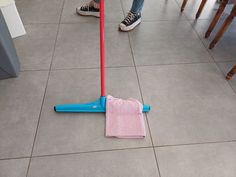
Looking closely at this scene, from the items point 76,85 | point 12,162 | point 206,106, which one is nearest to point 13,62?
point 76,85

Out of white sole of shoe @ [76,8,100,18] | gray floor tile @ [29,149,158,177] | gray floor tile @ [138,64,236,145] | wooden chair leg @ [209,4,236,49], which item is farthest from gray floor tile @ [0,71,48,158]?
wooden chair leg @ [209,4,236,49]

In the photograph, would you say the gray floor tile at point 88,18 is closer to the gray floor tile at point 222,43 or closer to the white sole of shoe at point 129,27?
the white sole of shoe at point 129,27

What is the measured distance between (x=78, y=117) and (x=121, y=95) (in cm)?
26

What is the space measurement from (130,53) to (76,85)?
446 mm

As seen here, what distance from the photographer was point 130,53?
4.64ft

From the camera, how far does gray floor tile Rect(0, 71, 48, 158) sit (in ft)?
3.12

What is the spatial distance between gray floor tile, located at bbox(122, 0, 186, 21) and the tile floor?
0.7 inches

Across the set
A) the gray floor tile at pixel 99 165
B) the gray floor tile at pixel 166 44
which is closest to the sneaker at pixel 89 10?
the gray floor tile at pixel 166 44

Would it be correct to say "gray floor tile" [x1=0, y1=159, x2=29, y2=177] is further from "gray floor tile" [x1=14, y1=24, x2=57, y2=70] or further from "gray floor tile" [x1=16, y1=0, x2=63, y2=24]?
"gray floor tile" [x1=16, y1=0, x2=63, y2=24]

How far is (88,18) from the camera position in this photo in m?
1.71

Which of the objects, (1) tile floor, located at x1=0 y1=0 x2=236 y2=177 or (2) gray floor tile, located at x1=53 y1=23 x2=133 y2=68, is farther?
(2) gray floor tile, located at x1=53 y1=23 x2=133 y2=68

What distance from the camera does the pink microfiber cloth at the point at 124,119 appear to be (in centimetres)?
98

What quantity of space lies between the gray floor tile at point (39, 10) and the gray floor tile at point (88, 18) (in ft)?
0.20

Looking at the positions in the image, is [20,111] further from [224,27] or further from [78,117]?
[224,27]
